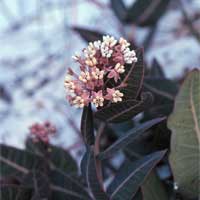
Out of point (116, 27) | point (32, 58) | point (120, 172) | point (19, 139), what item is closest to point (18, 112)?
point (19, 139)

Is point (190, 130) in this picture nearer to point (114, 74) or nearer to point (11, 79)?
point (114, 74)

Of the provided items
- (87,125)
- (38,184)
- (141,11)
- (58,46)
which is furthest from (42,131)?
(58,46)


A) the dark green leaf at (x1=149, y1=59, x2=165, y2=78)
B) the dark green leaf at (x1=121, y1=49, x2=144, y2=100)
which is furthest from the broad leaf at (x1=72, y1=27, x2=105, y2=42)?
the dark green leaf at (x1=121, y1=49, x2=144, y2=100)

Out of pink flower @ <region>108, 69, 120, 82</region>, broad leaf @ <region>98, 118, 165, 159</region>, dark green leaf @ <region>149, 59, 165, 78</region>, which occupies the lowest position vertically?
broad leaf @ <region>98, 118, 165, 159</region>

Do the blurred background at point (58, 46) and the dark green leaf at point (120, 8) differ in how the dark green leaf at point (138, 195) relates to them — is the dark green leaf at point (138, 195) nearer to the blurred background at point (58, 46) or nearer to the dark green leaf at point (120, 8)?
the blurred background at point (58, 46)

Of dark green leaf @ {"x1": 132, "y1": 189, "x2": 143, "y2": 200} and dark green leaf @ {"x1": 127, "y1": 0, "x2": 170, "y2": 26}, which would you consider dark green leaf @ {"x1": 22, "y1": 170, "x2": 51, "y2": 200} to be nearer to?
dark green leaf @ {"x1": 132, "y1": 189, "x2": 143, "y2": 200}

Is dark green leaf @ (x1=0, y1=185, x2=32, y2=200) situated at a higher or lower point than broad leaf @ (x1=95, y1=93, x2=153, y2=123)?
lower
